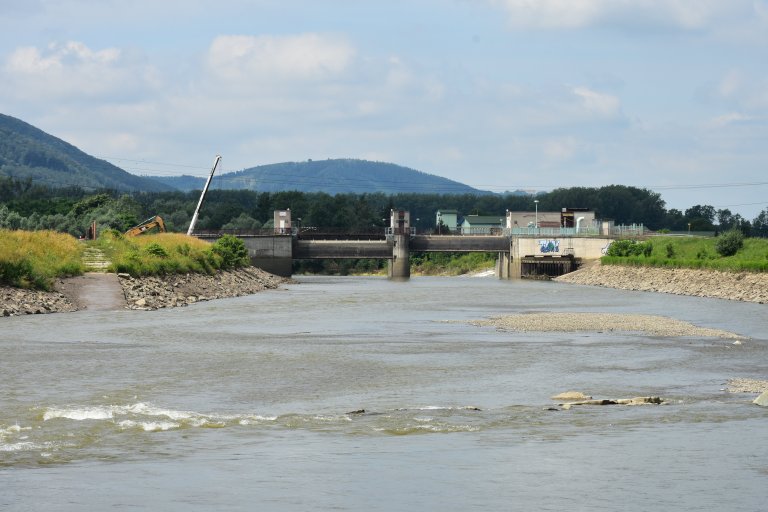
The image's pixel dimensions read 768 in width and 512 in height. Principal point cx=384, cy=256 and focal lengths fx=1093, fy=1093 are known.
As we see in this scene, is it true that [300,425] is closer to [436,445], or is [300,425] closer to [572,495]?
[436,445]

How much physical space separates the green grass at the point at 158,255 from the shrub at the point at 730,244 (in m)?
53.2

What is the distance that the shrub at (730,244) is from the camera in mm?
115688

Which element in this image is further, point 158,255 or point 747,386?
point 158,255

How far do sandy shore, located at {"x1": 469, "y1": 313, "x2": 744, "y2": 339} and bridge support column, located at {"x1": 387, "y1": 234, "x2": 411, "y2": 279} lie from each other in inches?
3472

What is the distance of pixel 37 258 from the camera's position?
7406 cm

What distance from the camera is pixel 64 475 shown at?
21.2 meters

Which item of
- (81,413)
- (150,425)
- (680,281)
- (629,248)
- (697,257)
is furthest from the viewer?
(629,248)

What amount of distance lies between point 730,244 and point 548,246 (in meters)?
46.0

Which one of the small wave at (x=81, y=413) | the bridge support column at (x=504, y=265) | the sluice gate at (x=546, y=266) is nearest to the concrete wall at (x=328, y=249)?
the bridge support column at (x=504, y=265)

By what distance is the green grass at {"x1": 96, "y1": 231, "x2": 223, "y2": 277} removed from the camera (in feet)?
279

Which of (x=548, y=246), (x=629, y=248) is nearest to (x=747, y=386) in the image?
(x=629, y=248)

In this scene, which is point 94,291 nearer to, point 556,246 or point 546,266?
point 546,266

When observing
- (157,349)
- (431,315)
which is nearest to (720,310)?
(431,315)

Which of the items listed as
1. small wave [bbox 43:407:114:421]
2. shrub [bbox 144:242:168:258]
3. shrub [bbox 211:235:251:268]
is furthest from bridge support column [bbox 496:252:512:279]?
small wave [bbox 43:407:114:421]
